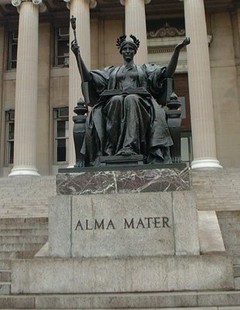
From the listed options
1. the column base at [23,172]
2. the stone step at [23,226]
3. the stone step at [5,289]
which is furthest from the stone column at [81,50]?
the stone step at [5,289]

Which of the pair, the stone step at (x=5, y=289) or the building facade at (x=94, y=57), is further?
the building facade at (x=94, y=57)

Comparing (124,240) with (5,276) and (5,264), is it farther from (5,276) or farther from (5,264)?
(5,264)

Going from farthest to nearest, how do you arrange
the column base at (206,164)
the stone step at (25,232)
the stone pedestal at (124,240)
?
the column base at (206,164), the stone step at (25,232), the stone pedestal at (124,240)

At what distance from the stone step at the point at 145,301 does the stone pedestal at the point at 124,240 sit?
143 mm

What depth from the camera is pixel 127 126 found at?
713 centimetres

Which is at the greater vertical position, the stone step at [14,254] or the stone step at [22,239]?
the stone step at [22,239]

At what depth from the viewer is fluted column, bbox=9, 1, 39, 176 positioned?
21703mm

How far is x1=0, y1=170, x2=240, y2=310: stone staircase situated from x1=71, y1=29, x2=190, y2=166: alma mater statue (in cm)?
220

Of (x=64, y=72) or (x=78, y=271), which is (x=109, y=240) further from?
(x=64, y=72)

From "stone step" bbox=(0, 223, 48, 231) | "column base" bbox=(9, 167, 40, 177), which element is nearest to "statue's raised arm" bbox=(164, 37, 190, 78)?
"stone step" bbox=(0, 223, 48, 231)

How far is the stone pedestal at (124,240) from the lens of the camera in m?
5.91

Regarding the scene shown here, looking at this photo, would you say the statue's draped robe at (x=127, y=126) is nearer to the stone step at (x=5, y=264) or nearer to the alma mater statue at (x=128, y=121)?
the alma mater statue at (x=128, y=121)

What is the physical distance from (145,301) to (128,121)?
2.81 m

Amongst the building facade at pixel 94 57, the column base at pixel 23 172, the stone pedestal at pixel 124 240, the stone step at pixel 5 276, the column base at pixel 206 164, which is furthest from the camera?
the building facade at pixel 94 57
